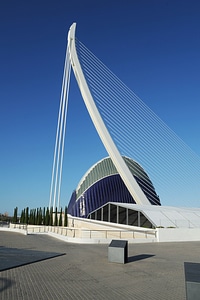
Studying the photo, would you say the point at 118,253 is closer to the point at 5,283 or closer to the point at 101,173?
the point at 5,283

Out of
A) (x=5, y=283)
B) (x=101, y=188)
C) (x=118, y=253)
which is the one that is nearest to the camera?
(x=5, y=283)

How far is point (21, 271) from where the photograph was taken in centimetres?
845

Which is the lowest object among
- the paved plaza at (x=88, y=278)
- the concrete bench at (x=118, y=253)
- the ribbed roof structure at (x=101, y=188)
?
the paved plaza at (x=88, y=278)

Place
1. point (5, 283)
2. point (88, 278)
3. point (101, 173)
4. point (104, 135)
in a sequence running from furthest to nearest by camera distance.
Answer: point (101, 173), point (104, 135), point (88, 278), point (5, 283)

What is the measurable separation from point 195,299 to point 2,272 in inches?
223

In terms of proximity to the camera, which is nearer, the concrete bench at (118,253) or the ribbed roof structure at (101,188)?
A: the concrete bench at (118,253)

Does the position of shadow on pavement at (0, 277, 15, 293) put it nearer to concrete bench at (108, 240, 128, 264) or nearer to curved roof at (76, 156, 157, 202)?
concrete bench at (108, 240, 128, 264)

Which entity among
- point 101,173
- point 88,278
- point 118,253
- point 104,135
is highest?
point 101,173

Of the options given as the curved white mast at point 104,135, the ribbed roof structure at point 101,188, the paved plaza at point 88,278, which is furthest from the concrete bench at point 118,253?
the ribbed roof structure at point 101,188

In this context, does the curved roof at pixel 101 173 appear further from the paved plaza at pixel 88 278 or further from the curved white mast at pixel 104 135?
the paved plaza at pixel 88 278

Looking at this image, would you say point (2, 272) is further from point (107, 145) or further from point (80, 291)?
point (107, 145)

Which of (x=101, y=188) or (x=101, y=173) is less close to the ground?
(x=101, y=173)

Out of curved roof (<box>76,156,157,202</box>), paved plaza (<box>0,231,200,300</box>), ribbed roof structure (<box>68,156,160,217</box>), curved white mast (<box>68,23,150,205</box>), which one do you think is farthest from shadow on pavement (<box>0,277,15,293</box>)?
curved roof (<box>76,156,157,202</box>)

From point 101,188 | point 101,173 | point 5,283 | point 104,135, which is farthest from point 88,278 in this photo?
point 101,173
